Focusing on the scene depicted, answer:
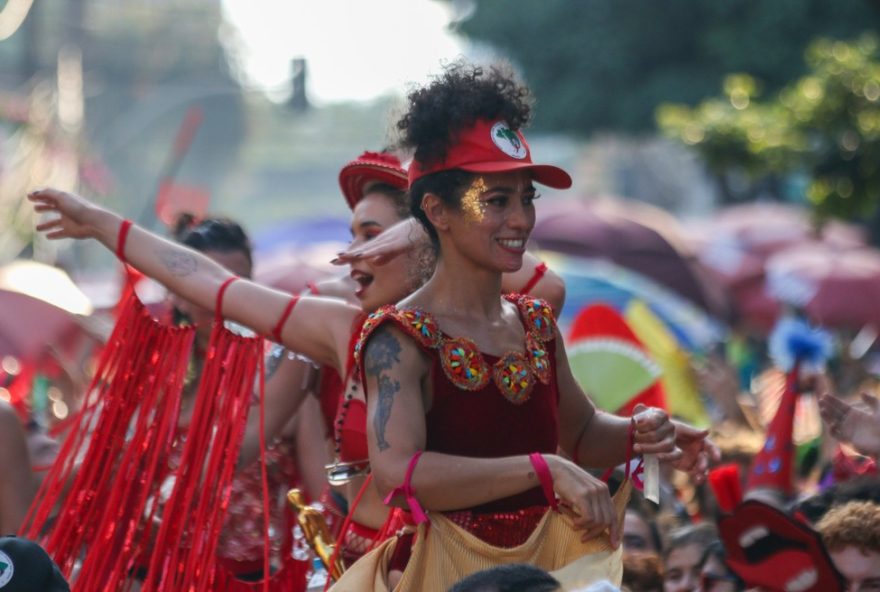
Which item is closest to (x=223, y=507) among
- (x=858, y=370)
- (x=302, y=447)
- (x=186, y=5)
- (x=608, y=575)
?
(x=302, y=447)

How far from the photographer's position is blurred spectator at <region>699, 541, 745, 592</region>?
17.2 feet

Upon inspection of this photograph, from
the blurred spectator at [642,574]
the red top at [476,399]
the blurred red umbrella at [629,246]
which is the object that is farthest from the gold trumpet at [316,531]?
the blurred red umbrella at [629,246]

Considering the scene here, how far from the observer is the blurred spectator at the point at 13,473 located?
4699mm

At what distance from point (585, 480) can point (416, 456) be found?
335 millimetres

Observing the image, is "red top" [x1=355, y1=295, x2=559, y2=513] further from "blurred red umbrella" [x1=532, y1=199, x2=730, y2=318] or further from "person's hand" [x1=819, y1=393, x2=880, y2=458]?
"blurred red umbrella" [x1=532, y1=199, x2=730, y2=318]

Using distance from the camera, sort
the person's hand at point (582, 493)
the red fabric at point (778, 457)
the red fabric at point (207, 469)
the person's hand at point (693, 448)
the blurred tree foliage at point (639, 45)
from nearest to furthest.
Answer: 1. the person's hand at point (582, 493)
2. the person's hand at point (693, 448)
3. the red fabric at point (207, 469)
4. the red fabric at point (778, 457)
5. the blurred tree foliage at point (639, 45)

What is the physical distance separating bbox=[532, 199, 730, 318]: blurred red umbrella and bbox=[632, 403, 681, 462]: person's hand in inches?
504

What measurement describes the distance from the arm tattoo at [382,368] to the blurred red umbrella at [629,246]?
12.9 m

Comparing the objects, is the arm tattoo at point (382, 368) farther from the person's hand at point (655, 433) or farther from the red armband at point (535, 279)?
the red armband at point (535, 279)

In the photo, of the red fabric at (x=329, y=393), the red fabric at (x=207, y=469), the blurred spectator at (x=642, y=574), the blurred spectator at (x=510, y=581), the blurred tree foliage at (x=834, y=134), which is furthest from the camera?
the blurred tree foliage at (x=834, y=134)

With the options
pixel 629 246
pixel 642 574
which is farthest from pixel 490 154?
pixel 629 246

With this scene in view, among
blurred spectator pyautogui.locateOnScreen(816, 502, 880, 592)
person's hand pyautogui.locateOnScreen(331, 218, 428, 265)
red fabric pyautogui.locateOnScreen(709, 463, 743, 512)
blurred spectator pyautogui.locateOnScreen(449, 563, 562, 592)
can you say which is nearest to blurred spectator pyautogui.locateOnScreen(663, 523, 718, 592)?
red fabric pyautogui.locateOnScreen(709, 463, 743, 512)

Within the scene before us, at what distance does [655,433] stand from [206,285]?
4.64 feet

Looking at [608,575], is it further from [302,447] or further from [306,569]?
[302,447]
